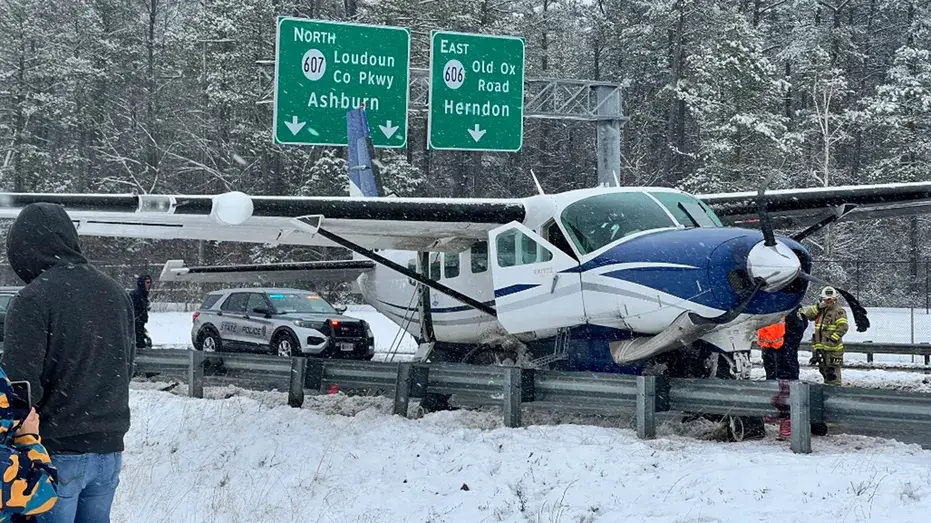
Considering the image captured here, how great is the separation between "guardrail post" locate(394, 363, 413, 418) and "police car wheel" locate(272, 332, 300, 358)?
7723mm

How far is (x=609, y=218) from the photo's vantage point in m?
11.8

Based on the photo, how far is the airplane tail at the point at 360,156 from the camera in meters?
18.6

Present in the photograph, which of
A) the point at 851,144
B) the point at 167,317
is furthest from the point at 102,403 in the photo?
the point at 851,144

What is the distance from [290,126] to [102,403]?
16.1m

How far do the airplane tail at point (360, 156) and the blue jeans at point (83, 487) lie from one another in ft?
44.9

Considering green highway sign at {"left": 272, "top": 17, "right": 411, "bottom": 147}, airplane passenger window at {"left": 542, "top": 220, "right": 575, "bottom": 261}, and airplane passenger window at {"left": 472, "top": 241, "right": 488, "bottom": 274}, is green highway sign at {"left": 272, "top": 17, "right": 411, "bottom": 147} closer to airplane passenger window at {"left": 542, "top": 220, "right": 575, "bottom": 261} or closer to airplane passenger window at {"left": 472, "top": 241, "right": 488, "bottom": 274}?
airplane passenger window at {"left": 472, "top": 241, "right": 488, "bottom": 274}

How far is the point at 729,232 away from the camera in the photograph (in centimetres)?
1040

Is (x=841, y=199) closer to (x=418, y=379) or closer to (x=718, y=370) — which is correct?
(x=718, y=370)

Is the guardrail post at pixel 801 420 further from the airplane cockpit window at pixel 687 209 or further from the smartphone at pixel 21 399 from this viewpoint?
the smartphone at pixel 21 399

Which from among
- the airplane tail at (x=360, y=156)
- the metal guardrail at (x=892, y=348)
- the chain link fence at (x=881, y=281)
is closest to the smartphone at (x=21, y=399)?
the airplane tail at (x=360, y=156)

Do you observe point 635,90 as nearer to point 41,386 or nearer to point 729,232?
point 729,232

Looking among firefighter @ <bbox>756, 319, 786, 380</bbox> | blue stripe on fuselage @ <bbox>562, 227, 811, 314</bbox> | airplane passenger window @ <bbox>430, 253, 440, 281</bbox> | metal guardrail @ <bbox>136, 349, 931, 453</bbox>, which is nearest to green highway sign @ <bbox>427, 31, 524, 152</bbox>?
airplane passenger window @ <bbox>430, 253, 440, 281</bbox>

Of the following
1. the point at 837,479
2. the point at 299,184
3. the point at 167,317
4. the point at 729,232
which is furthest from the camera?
the point at 299,184

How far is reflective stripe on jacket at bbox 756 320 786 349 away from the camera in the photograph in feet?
39.8
